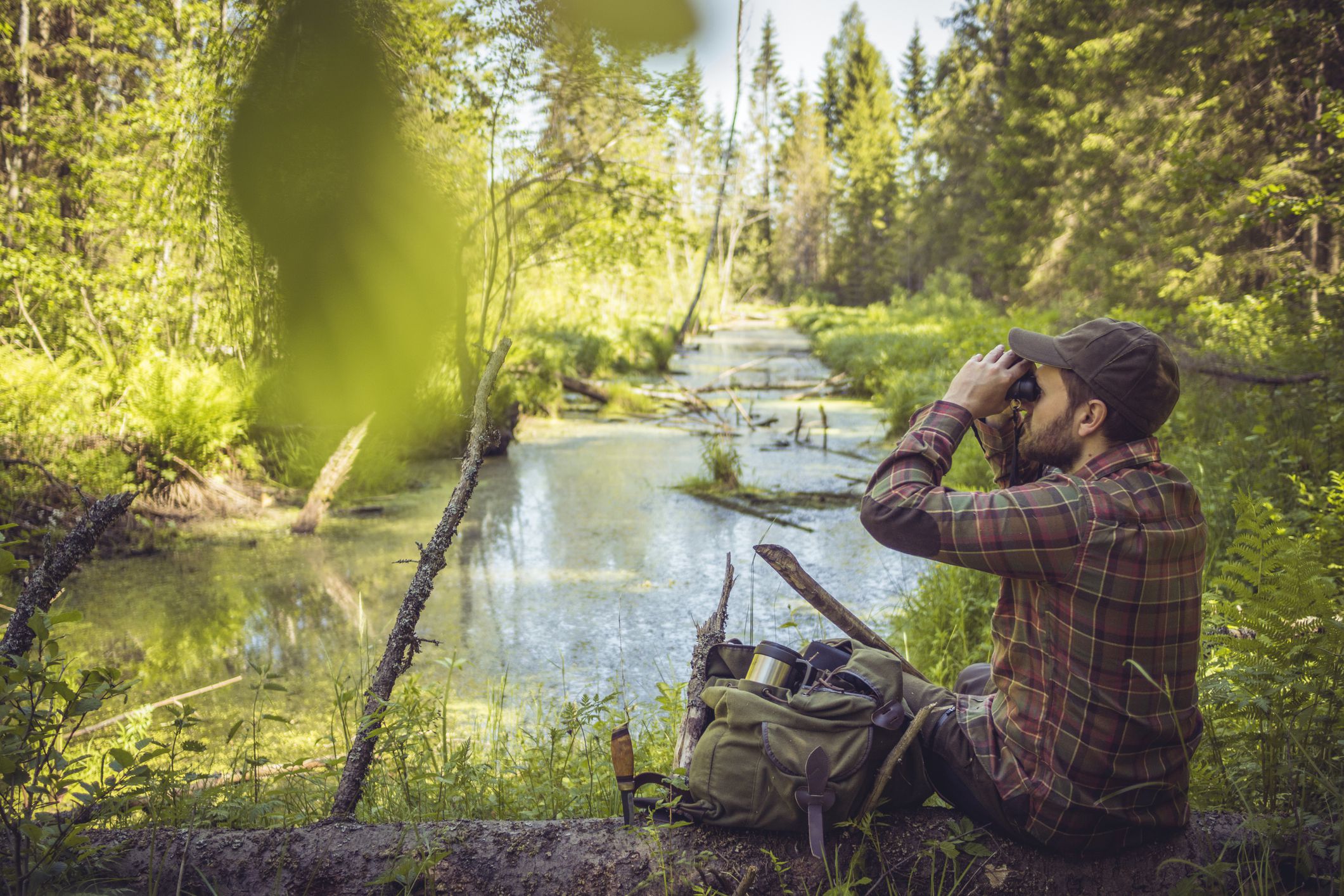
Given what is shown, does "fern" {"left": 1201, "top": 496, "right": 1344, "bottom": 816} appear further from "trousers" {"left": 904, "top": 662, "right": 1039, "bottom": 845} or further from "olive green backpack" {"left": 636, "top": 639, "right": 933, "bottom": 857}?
"olive green backpack" {"left": 636, "top": 639, "right": 933, "bottom": 857}

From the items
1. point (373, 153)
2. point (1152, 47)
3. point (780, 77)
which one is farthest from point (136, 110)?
point (780, 77)

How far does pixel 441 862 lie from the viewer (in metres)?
1.53

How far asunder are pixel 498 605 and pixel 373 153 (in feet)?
14.0

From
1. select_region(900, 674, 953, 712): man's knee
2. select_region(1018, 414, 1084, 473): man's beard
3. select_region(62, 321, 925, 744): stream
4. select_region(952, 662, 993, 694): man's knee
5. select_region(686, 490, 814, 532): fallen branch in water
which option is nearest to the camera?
select_region(1018, 414, 1084, 473): man's beard

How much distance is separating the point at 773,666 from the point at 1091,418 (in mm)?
776

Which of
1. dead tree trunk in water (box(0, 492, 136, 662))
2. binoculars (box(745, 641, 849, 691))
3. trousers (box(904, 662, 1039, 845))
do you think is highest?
dead tree trunk in water (box(0, 492, 136, 662))

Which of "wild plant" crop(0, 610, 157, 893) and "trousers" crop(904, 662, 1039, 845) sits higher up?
"wild plant" crop(0, 610, 157, 893)

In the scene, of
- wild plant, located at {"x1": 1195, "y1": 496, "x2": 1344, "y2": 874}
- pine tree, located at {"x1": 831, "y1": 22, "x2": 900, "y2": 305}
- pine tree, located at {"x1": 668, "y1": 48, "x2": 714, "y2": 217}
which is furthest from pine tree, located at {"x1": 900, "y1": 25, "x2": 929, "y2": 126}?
wild plant, located at {"x1": 1195, "y1": 496, "x2": 1344, "y2": 874}

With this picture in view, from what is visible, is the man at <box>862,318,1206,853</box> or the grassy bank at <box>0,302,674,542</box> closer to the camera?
the man at <box>862,318,1206,853</box>

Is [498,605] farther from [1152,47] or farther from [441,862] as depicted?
[1152,47]

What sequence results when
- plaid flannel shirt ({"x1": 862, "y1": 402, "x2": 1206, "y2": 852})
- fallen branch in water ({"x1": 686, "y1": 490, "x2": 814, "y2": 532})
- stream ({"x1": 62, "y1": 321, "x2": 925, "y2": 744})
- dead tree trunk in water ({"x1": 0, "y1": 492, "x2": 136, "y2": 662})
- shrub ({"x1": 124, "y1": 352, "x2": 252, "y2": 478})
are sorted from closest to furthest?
plaid flannel shirt ({"x1": 862, "y1": 402, "x2": 1206, "y2": 852}), dead tree trunk in water ({"x1": 0, "y1": 492, "x2": 136, "y2": 662}), stream ({"x1": 62, "y1": 321, "x2": 925, "y2": 744}), shrub ({"x1": 124, "y1": 352, "x2": 252, "y2": 478}), fallen branch in water ({"x1": 686, "y1": 490, "x2": 814, "y2": 532})

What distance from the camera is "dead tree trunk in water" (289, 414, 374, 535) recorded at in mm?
6090

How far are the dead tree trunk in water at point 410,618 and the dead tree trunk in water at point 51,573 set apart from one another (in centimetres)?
→ 61

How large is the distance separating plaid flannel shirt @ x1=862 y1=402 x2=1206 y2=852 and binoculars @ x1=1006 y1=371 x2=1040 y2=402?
0.17m
